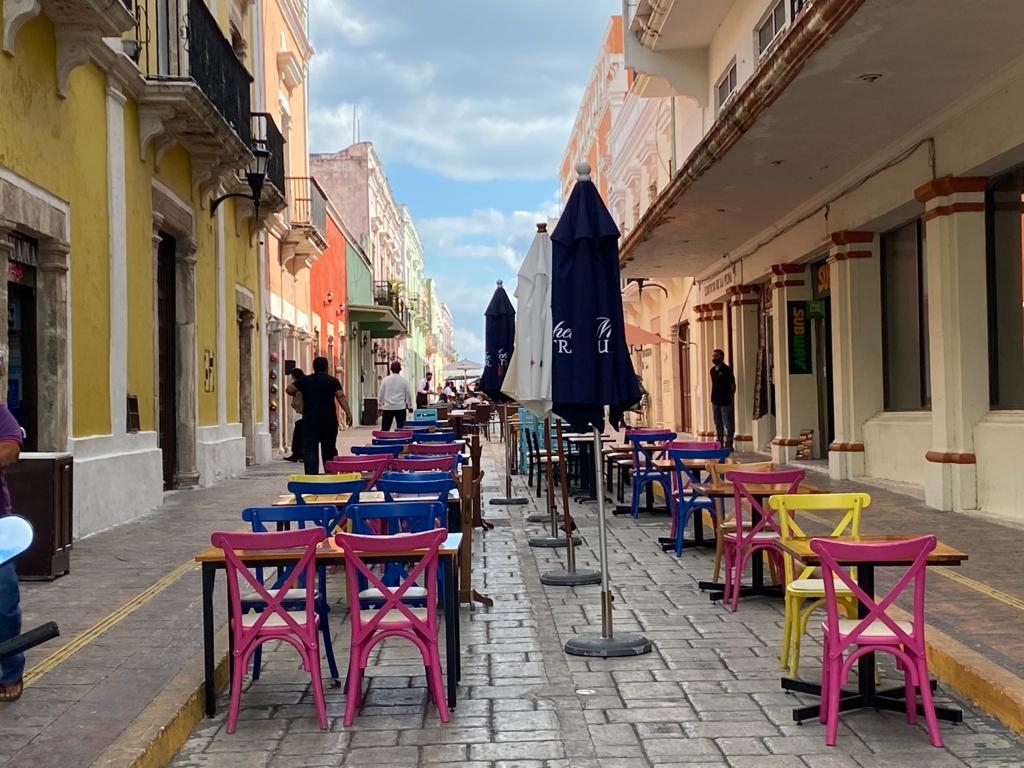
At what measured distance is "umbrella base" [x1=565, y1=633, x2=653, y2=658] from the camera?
239 inches

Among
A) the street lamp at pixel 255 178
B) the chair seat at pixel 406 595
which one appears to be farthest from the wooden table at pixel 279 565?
the street lamp at pixel 255 178

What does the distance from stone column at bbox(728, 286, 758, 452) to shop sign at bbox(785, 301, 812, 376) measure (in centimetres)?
277

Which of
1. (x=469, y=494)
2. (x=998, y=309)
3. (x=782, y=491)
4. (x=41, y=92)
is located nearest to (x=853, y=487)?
(x=998, y=309)

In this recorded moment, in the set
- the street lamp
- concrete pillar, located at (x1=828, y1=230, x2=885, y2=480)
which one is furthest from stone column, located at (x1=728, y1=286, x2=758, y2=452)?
the street lamp

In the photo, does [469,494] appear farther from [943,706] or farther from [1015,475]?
[1015,475]

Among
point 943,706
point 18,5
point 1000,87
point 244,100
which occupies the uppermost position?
point 244,100

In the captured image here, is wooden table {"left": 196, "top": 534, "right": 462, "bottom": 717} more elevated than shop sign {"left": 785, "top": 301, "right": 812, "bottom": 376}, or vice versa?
shop sign {"left": 785, "top": 301, "right": 812, "bottom": 376}

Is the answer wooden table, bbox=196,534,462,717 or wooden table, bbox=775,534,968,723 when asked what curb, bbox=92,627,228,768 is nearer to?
wooden table, bbox=196,534,462,717

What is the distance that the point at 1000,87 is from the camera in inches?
371

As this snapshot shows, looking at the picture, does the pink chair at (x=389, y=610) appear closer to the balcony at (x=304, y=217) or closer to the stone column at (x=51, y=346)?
the stone column at (x=51, y=346)

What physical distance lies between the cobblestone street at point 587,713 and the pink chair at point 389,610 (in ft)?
0.59

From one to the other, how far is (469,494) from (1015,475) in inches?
209

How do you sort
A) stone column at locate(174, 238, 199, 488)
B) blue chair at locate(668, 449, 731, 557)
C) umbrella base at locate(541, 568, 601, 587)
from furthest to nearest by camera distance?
stone column at locate(174, 238, 199, 488)
blue chair at locate(668, 449, 731, 557)
umbrella base at locate(541, 568, 601, 587)

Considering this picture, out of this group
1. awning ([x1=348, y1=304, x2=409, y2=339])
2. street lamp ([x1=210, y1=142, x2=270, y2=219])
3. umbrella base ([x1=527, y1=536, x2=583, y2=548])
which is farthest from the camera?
awning ([x1=348, y1=304, x2=409, y2=339])
